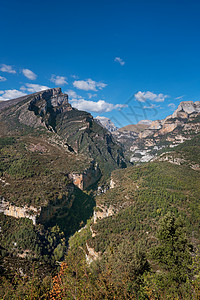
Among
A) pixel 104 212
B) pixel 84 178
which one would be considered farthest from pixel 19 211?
pixel 84 178

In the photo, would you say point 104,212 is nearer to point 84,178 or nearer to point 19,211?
point 19,211

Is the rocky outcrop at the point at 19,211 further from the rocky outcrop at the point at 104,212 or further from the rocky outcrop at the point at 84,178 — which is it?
the rocky outcrop at the point at 84,178

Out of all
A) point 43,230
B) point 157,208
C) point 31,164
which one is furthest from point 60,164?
point 157,208

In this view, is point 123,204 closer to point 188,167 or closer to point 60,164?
point 188,167

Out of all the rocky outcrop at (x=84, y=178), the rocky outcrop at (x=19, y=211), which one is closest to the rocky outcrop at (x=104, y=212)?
the rocky outcrop at (x=19, y=211)

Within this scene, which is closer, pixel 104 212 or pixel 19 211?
pixel 104 212

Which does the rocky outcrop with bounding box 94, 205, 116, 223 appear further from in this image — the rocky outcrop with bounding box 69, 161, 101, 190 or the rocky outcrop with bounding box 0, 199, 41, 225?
the rocky outcrop with bounding box 69, 161, 101, 190

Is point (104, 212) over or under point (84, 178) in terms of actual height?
under

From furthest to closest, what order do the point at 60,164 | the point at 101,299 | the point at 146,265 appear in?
1. the point at 60,164
2. the point at 146,265
3. the point at 101,299
